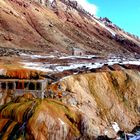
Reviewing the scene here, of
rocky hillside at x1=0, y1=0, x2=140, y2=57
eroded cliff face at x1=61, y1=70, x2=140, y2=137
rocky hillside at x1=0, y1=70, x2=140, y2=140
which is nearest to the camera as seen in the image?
rocky hillside at x1=0, y1=70, x2=140, y2=140

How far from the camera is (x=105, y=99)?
59844mm

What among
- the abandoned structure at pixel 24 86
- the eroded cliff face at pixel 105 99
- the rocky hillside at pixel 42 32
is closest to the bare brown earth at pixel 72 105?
the eroded cliff face at pixel 105 99

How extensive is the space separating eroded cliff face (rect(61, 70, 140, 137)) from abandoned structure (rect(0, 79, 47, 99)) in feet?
11.5

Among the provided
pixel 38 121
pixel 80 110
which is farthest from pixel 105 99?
pixel 38 121

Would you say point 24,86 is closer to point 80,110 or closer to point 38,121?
point 80,110

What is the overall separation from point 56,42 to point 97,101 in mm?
96523

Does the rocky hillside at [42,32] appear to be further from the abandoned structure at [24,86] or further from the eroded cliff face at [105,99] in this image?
the abandoned structure at [24,86]

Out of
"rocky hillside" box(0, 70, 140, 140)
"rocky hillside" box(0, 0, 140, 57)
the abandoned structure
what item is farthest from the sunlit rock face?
"rocky hillside" box(0, 0, 140, 57)

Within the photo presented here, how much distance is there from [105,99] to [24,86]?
13311mm

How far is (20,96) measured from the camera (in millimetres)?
52062

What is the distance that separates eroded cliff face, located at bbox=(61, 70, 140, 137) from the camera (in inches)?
2073

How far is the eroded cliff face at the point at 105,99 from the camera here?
173ft

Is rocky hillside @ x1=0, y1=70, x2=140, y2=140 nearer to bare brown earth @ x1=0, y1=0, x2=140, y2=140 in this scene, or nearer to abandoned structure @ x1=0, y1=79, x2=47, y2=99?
bare brown earth @ x1=0, y1=0, x2=140, y2=140

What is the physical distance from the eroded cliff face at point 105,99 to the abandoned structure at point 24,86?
11.5 feet
